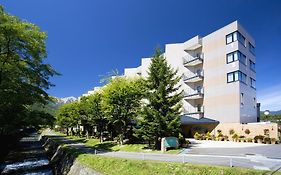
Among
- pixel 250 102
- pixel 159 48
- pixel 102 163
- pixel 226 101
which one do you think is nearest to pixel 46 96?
pixel 102 163

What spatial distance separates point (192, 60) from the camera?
44625 millimetres

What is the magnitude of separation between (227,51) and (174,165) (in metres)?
28.4

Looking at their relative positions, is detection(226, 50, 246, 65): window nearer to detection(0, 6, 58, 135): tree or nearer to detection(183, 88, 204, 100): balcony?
detection(183, 88, 204, 100): balcony

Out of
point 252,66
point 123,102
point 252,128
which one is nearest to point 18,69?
point 123,102

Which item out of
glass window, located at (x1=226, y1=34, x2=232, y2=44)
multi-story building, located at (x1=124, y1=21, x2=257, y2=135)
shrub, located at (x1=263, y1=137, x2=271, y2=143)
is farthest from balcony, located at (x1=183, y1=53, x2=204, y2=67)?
shrub, located at (x1=263, y1=137, x2=271, y2=143)

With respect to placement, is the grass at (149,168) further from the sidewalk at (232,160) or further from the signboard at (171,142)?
the signboard at (171,142)

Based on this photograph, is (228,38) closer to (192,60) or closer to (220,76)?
(220,76)

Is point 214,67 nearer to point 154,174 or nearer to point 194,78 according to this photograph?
point 194,78

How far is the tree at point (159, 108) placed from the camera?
27.2 meters

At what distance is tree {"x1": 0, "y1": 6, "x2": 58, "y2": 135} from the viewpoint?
1519 centimetres

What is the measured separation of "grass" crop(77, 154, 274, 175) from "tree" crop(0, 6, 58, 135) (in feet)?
23.9

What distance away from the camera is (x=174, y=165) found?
53.4 feet

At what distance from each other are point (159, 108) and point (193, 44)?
845 inches

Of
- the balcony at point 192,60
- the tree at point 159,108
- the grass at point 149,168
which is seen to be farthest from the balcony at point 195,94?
the grass at point 149,168
